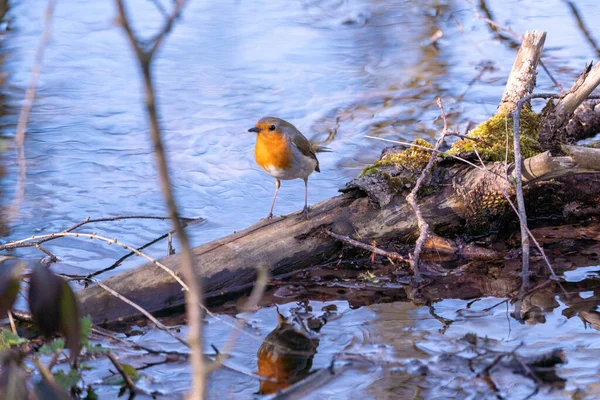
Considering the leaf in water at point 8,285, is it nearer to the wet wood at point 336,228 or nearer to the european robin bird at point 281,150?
the wet wood at point 336,228

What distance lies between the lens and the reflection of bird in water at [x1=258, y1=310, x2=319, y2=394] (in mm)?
3391

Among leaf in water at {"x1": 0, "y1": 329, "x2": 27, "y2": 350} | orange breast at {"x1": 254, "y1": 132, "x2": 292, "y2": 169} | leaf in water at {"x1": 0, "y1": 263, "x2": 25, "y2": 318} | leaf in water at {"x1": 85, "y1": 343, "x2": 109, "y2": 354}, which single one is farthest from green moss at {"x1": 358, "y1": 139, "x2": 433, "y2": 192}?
leaf in water at {"x1": 0, "y1": 263, "x2": 25, "y2": 318}

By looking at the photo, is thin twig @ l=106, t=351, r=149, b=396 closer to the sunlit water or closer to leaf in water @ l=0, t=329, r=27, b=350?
the sunlit water

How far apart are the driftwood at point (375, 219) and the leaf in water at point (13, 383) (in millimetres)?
1799

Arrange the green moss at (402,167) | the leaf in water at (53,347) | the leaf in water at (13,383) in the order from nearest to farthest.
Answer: the leaf in water at (13,383)
the leaf in water at (53,347)
the green moss at (402,167)

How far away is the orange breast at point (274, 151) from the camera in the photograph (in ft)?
15.9

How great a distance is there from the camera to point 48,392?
7.51 feet

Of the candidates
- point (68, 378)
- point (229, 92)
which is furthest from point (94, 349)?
point (229, 92)

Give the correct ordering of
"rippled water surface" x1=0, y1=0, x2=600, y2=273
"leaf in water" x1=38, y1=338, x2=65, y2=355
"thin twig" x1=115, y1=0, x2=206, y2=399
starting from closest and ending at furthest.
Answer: "thin twig" x1=115, y1=0, x2=206, y2=399 → "leaf in water" x1=38, y1=338, x2=65, y2=355 → "rippled water surface" x1=0, y1=0, x2=600, y2=273

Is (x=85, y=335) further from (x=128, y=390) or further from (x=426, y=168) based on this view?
(x=426, y=168)

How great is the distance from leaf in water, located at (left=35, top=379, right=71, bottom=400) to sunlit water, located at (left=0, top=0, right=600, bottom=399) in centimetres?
108

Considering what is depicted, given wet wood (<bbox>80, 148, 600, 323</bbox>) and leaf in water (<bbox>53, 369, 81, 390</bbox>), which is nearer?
leaf in water (<bbox>53, 369, 81, 390</bbox>)

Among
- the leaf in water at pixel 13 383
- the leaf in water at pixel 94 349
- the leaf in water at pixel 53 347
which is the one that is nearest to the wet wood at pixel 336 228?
the leaf in water at pixel 94 349

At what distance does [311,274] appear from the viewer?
14.9 ft
